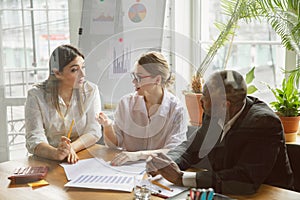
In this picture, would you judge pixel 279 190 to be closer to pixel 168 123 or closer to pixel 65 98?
pixel 168 123

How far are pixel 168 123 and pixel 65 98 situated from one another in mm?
554

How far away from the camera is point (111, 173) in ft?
5.17

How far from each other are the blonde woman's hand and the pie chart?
0.50 m

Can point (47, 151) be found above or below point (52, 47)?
below

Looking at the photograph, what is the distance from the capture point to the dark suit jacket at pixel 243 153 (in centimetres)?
144

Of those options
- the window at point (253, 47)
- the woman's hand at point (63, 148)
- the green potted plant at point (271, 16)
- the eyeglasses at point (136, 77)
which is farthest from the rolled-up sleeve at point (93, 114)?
the window at point (253, 47)

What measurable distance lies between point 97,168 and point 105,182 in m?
0.17

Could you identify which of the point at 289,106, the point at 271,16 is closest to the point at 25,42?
the point at 271,16

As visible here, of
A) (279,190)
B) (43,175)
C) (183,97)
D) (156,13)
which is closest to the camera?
(279,190)

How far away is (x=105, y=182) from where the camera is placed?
58.5 inches

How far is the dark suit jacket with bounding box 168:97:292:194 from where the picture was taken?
1442 millimetres

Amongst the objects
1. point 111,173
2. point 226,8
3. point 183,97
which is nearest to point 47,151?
point 111,173

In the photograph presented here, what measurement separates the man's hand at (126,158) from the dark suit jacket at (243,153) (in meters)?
0.14

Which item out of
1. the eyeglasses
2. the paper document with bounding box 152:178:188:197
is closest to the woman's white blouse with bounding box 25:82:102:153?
the eyeglasses
